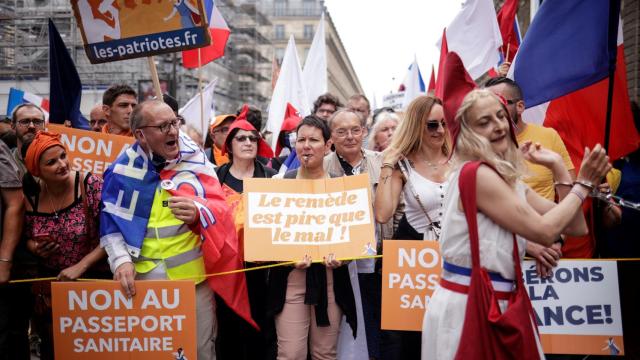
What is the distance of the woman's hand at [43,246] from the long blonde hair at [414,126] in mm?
2473

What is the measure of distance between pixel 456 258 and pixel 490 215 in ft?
0.89

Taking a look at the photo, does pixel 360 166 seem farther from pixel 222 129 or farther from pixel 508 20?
pixel 508 20

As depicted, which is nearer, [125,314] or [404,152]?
[125,314]

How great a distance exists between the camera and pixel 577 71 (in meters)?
4.25

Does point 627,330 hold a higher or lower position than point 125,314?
lower

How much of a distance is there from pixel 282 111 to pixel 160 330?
6.33 m

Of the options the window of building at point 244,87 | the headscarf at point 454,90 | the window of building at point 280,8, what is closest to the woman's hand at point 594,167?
the headscarf at point 454,90

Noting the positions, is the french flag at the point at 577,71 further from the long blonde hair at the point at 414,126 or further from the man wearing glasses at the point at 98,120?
the man wearing glasses at the point at 98,120

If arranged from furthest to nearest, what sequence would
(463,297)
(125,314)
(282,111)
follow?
(282,111)
(125,314)
(463,297)

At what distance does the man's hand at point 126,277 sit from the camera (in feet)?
12.6

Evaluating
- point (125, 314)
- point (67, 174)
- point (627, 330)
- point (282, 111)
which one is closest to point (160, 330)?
point (125, 314)

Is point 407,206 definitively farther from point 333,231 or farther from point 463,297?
point 463,297

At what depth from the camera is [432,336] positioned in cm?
299

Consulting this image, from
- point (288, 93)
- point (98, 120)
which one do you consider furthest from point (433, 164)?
point (288, 93)
